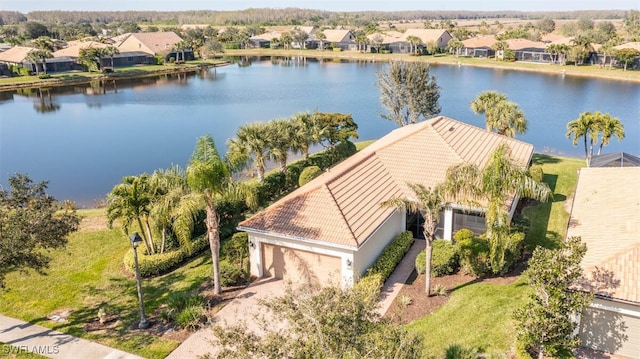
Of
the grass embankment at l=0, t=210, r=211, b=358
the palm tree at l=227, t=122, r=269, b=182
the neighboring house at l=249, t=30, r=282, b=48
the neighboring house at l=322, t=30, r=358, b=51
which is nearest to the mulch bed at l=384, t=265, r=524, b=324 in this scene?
the grass embankment at l=0, t=210, r=211, b=358

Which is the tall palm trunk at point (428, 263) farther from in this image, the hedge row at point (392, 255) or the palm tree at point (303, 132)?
the palm tree at point (303, 132)

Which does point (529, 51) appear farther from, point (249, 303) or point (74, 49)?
point (249, 303)

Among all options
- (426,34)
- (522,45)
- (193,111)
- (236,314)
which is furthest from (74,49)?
(236,314)

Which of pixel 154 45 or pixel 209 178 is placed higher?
pixel 154 45

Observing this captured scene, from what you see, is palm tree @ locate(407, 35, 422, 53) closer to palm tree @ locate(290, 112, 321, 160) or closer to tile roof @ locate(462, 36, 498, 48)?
tile roof @ locate(462, 36, 498, 48)

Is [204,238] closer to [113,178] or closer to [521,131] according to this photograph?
[113,178]
